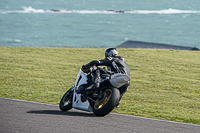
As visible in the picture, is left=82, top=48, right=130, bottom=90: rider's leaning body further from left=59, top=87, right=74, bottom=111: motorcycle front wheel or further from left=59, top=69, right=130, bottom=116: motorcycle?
left=59, top=87, right=74, bottom=111: motorcycle front wheel

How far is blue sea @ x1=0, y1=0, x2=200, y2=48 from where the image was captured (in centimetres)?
9381

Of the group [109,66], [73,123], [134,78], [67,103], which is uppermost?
[134,78]

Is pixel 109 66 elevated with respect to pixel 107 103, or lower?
elevated

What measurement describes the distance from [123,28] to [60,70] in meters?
106

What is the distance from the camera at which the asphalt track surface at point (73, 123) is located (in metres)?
7.25

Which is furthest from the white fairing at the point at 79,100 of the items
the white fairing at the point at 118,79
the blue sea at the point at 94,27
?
the blue sea at the point at 94,27

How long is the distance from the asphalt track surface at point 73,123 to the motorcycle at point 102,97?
0.21 metres

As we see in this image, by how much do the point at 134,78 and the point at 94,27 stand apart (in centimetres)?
10429

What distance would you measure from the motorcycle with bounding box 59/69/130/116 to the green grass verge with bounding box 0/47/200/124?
1396mm

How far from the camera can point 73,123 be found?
7758mm

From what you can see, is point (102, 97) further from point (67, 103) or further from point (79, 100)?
point (67, 103)

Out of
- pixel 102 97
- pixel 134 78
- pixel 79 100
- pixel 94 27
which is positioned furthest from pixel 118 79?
pixel 94 27

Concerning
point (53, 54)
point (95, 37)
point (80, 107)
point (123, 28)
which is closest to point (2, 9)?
point (123, 28)

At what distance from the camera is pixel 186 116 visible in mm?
9773
